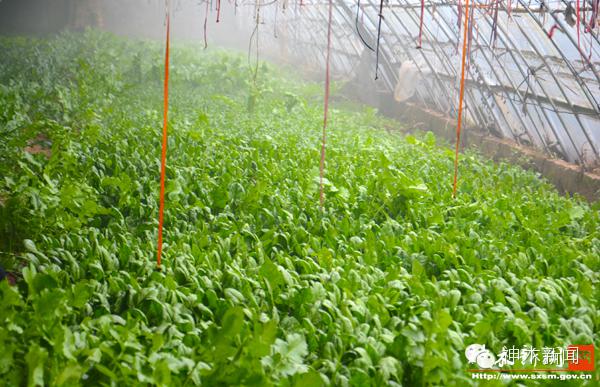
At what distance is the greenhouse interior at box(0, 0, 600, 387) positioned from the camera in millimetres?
2969

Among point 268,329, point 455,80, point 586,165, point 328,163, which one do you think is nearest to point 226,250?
point 268,329

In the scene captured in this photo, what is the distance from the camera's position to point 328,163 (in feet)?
25.8

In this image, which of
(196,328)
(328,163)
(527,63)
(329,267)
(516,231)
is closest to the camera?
(196,328)

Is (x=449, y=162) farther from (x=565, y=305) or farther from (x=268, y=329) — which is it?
(x=268, y=329)

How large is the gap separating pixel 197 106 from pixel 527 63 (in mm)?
5693

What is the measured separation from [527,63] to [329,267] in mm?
7175

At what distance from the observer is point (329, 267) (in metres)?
4.42

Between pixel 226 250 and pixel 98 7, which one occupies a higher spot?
pixel 98 7

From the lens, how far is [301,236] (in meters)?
5.07

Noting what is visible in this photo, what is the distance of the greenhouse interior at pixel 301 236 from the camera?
9.74 feet

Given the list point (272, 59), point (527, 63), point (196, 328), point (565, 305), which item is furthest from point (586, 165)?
point (272, 59)

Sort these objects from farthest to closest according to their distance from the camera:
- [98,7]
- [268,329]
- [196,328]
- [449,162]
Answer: [98,7]
[449,162]
[196,328]
[268,329]

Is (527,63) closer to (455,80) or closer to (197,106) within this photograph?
(455,80)

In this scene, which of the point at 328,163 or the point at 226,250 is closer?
the point at 226,250
